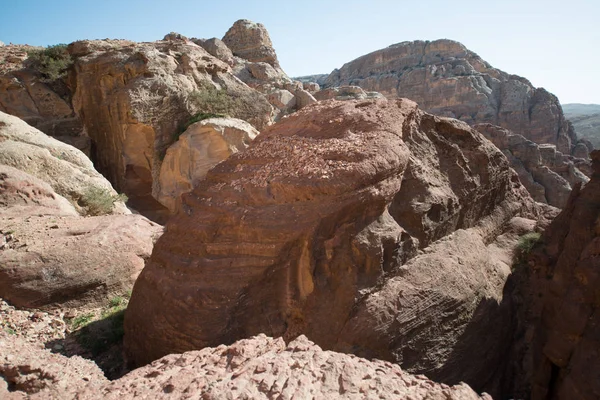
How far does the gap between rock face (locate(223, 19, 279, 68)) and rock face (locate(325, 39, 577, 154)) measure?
94.2 feet

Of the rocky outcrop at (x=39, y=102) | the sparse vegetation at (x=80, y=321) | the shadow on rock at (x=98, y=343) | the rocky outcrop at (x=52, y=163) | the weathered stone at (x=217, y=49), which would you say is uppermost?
the weathered stone at (x=217, y=49)

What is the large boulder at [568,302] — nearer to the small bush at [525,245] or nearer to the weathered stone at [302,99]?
the small bush at [525,245]

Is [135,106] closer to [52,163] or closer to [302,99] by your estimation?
[52,163]

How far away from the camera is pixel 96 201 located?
9.18 metres

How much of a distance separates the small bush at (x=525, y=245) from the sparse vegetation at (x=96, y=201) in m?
8.49

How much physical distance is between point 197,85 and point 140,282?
39.4 feet

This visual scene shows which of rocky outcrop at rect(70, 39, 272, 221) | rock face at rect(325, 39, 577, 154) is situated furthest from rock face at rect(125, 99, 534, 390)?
rock face at rect(325, 39, 577, 154)

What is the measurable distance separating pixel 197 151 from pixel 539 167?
71.9ft


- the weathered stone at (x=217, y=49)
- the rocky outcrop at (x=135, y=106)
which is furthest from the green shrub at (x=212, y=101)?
the weathered stone at (x=217, y=49)

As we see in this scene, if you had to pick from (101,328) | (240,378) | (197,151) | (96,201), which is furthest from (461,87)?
(240,378)

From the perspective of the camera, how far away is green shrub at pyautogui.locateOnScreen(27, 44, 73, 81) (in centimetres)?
1463

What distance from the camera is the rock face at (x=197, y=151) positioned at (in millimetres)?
13539

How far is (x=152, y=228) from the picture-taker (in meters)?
7.95

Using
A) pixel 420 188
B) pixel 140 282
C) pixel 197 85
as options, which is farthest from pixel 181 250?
pixel 197 85
